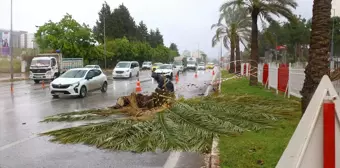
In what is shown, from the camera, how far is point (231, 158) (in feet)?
20.5

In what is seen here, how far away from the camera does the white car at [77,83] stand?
18561 millimetres

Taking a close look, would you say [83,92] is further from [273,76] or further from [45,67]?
[45,67]

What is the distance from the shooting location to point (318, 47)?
888cm

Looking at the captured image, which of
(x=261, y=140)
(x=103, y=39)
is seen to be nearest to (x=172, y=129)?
(x=261, y=140)

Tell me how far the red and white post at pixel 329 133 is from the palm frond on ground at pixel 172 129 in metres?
4.73

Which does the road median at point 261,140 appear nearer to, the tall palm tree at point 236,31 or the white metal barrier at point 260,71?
the white metal barrier at point 260,71

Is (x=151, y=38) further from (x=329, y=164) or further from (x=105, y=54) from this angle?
(x=329, y=164)

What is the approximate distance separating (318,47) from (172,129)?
3.90m

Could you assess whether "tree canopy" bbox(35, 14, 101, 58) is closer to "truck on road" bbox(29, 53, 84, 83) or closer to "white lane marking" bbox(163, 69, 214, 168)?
"truck on road" bbox(29, 53, 84, 83)

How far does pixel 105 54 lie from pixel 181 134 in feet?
179

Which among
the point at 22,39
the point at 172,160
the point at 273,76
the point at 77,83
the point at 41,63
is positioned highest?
the point at 22,39

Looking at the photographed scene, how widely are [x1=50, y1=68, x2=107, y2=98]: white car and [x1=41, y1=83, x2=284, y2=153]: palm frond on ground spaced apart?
9086 millimetres

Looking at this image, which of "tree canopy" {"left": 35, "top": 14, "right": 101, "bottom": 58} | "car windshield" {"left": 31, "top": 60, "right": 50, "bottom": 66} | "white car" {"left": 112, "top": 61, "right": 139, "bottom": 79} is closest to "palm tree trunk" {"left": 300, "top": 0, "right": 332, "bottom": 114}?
"car windshield" {"left": 31, "top": 60, "right": 50, "bottom": 66}

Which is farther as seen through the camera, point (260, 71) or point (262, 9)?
point (260, 71)
